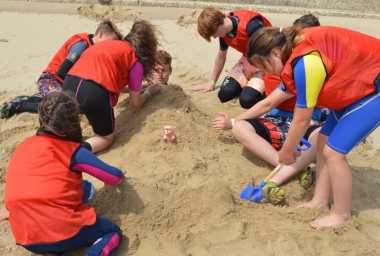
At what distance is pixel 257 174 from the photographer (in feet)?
10.5

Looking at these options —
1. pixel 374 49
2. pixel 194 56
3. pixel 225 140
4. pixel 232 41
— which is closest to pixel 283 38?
pixel 374 49

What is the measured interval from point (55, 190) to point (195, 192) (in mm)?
945

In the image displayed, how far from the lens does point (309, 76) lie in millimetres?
2232

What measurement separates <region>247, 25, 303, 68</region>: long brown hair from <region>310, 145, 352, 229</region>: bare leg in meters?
0.66

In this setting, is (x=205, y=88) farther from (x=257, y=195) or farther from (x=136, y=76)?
(x=257, y=195)

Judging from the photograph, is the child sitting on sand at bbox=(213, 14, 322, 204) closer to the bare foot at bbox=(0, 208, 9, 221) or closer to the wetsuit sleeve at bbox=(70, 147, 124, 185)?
the wetsuit sleeve at bbox=(70, 147, 124, 185)

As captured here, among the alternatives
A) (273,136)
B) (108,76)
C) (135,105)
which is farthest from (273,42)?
(135,105)

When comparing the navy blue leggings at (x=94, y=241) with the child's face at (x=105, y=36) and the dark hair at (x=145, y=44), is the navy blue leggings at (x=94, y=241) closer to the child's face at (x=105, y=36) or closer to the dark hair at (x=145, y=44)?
the dark hair at (x=145, y=44)

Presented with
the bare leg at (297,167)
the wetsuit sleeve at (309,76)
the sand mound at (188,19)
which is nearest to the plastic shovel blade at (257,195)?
the bare leg at (297,167)

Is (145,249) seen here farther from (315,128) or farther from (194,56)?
(194,56)

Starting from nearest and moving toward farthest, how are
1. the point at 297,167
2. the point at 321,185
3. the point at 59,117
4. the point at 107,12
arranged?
the point at 59,117
the point at 321,185
the point at 297,167
the point at 107,12

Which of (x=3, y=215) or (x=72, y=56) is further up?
(x=72, y=56)

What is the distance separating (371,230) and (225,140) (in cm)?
133

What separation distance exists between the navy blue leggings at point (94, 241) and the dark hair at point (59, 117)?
1.68 ft
